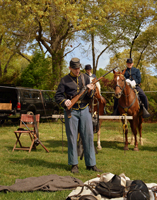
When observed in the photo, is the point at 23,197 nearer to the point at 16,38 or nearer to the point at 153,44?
the point at 16,38

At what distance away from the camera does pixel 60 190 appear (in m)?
4.46

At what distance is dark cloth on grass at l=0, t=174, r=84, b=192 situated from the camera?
174 inches

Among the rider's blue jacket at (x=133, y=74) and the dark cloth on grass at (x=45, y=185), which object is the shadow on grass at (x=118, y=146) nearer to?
the rider's blue jacket at (x=133, y=74)

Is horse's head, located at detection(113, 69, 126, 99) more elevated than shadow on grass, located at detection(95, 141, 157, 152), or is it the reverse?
horse's head, located at detection(113, 69, 126, 99)

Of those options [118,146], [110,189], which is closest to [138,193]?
[110,189]

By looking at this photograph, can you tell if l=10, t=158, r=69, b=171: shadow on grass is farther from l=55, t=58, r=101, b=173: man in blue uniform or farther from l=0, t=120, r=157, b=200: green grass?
l=55, t=58, r=101, b=173: man in blue uniform

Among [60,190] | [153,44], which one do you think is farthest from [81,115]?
[153,44]

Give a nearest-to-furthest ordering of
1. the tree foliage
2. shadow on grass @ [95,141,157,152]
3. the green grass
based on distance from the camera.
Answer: the green grass → shadow on grass @ [95,141,157,152] → the tree foliage

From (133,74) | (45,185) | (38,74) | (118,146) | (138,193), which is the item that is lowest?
(118,146)

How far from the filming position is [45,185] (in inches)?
177

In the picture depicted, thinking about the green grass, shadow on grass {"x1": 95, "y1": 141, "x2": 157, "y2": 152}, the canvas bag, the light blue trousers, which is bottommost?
shadow on grass {"x1": 95, "y1": 141, "x2": 157, "y2": 152}

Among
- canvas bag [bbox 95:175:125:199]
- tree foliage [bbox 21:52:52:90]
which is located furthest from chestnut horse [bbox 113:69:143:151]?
tree foliage [bbox 21:52:52:90]

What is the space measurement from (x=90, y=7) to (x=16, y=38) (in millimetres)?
7375

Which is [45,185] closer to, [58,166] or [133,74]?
[58,166]
